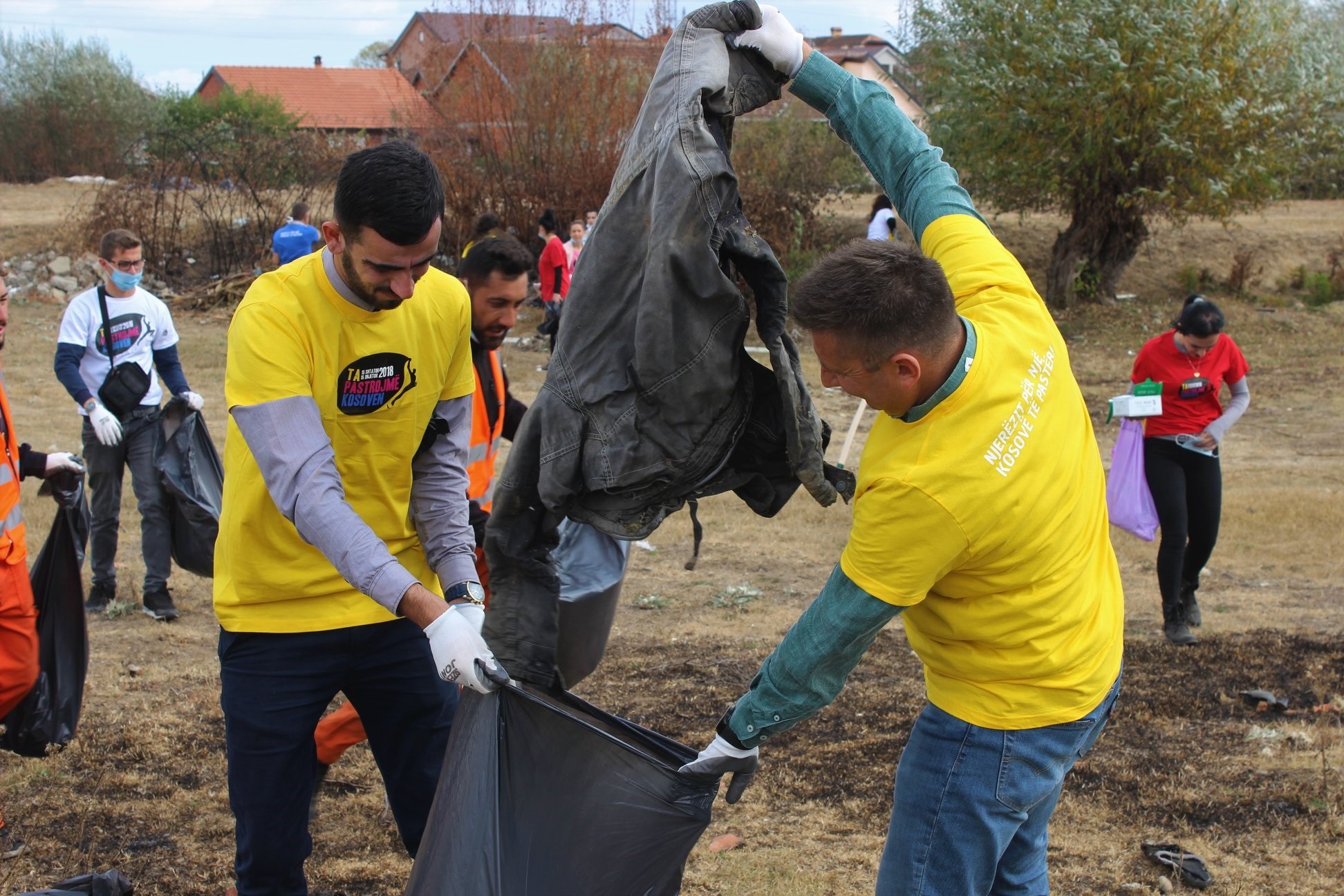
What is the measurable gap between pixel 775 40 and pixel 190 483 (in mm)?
3834

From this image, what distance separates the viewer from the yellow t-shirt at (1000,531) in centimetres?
187

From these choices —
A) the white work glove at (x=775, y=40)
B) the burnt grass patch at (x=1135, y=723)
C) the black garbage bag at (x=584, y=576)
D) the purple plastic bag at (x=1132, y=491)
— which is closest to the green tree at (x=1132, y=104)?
the purple plastic bag at (x=1132, y=491)

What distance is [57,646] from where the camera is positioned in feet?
11.4

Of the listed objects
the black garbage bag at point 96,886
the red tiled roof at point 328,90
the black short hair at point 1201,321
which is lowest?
the black garbage bag at point 96,886

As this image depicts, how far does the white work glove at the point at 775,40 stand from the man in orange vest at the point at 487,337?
1455mm

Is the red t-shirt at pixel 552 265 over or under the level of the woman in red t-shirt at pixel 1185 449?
over

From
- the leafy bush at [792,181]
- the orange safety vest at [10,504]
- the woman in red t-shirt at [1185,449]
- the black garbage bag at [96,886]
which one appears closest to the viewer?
the black garbage bag at [96,886]

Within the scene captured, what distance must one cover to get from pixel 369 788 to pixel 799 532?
4096 mm

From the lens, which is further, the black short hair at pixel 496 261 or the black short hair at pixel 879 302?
the black short hair at pixel 496 261

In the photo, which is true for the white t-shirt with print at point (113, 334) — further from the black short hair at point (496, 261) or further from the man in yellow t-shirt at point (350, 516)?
the man in yellow t-shirt at point (350, 516)

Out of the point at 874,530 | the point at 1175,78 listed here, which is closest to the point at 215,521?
the point at 874,530

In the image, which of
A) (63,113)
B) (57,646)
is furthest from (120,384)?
(63,113)

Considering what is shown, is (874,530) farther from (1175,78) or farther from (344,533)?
(1175,78)

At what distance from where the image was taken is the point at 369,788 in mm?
3762
